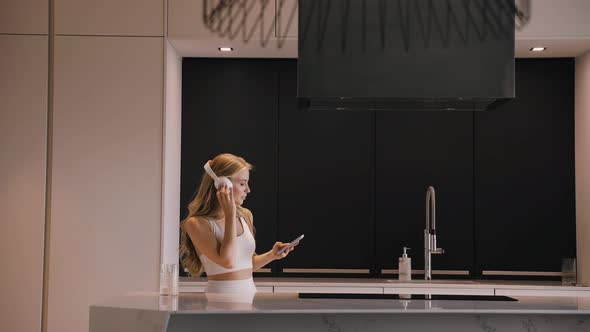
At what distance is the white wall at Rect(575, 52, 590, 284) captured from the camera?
14.8ft

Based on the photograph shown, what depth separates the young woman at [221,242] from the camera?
329cm

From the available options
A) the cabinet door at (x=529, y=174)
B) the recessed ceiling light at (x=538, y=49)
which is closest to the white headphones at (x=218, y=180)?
the cabinet door at (x=529, y=174)

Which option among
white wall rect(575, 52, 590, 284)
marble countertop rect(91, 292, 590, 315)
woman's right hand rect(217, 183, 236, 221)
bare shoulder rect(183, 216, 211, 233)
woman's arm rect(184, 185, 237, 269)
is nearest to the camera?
marble countertop rect(91, 292, 590, 315)

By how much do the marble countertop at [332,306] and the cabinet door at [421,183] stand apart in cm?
179

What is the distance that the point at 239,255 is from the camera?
341 centimetres

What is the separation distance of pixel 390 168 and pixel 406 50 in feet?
4.14

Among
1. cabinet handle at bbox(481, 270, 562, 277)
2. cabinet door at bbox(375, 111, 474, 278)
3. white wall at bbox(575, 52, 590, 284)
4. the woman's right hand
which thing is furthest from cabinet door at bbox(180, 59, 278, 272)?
white wall at bbox(575, 52, 590, 284)

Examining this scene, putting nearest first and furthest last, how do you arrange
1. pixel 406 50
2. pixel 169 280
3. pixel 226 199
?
pixel 169 280 < pixel 226 199 < pixel 406 50

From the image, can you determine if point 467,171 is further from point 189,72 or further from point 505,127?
point 189,72

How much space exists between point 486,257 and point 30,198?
2.66 meters

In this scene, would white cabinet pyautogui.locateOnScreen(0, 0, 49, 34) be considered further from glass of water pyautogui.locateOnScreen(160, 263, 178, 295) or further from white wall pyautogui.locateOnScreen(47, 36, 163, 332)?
glass of water pyautogui.locateOnScreen(160, 263, 178, 295)

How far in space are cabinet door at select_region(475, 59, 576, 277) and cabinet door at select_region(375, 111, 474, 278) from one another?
0.28ft

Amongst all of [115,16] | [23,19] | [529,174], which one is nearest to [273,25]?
[115,16]

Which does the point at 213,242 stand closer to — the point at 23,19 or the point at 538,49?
the point at 23,19
